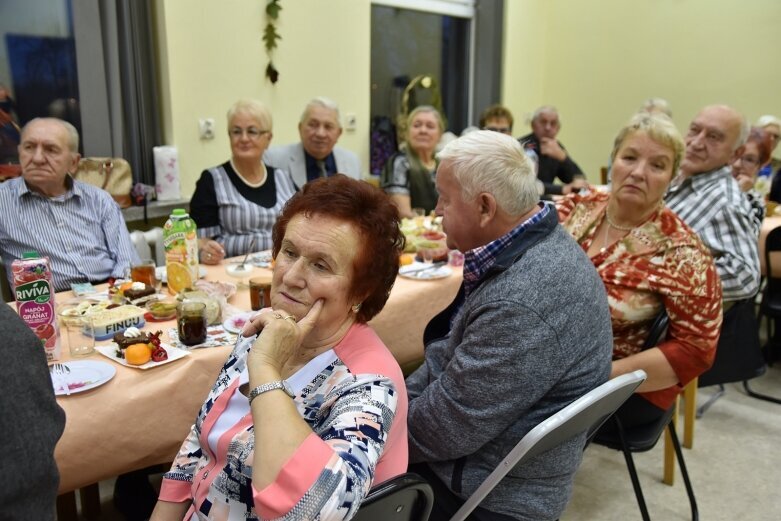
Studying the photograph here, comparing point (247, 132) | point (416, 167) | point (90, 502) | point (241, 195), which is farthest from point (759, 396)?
point (90, 502)

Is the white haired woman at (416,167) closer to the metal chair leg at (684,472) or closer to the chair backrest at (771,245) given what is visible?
the chair backrest at (771,245)

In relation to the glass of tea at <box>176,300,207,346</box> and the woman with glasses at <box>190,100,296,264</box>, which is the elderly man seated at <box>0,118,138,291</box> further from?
the glass of tea at <box>176,300,207,346</box>

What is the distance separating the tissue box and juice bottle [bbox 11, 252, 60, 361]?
0.17 metres

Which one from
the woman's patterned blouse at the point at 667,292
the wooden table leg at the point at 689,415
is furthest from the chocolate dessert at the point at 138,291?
the wooden table leg at the point at 689,415

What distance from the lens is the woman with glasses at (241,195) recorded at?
3148 mm

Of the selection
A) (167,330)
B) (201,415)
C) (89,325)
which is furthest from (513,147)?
(89,325)

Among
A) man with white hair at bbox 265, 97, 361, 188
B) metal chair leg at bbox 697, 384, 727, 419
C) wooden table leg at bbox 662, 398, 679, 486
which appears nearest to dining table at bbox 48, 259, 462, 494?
wooden table leg at bbox 662, 398, 679, 486

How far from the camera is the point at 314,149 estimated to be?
12.9 feet

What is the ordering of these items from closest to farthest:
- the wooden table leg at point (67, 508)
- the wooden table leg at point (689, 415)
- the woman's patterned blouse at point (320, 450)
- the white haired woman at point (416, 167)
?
1. the woman's patterned blouse at point (320, 450)
2. the wooden table leg at point (67, 508)
3. the wooden table leg at point (689, 415)
4. the white haired woman at point (416, 167)

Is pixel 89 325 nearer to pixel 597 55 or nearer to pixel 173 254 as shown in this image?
pixel 173 254

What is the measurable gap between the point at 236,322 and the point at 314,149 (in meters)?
2.16

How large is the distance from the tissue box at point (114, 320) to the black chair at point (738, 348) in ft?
6.89

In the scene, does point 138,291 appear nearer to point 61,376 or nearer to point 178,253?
point 178,253

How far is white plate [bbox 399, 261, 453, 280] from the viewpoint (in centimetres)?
256
